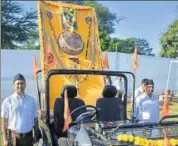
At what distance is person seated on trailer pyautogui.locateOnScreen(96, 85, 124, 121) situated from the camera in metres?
5.69

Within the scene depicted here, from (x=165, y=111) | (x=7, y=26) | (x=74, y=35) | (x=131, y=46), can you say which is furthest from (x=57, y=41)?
(x=131, y=46)

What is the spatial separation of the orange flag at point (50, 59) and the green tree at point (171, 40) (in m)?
6.44

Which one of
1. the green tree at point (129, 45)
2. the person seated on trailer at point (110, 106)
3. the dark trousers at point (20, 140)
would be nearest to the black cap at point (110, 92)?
the person seated on trailer at point (110, 106)

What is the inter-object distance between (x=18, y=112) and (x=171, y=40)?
1107 cm

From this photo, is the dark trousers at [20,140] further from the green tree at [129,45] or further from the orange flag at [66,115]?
the green tree at [129,45]

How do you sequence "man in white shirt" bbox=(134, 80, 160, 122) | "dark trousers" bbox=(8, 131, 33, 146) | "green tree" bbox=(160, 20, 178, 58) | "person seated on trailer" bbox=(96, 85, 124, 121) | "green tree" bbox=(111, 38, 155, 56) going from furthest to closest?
1. "green tree" bbox=(111, 38, 155, 56)
2. "green tree" bbox=(160, 20, 178, 58)
3. "man in white shirt" bbox=(134, 80, 160, 122)
4. "person seated on trailer" bbox=(96, 85, 124, 121)
5. "dark trousers" bbox=(8, 131, 33, 146)

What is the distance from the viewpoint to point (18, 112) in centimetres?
530

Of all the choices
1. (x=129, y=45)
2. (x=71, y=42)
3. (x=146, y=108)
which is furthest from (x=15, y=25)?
(x=146, y=108)

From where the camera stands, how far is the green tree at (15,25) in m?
23.1

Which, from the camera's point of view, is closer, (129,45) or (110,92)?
(110,92)

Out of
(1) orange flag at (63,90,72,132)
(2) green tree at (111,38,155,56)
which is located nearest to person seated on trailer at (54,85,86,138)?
(1) orange flag at (63,90,72,132)

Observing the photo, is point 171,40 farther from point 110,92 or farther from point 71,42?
point 110,92

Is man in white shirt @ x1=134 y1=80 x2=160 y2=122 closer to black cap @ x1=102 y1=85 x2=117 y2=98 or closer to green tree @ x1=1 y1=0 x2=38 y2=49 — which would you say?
black cap @ x1=102 y1=85 x2=117 y2=98

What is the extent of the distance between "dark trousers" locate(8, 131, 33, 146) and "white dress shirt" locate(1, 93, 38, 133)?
9cm
